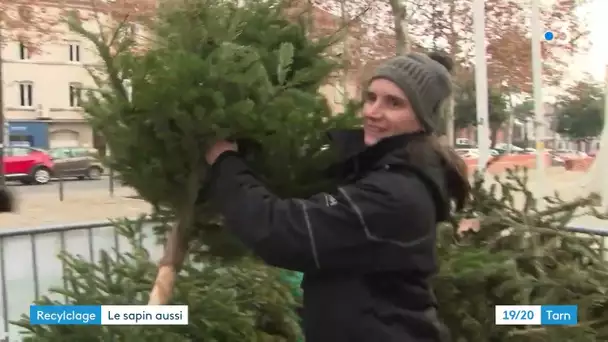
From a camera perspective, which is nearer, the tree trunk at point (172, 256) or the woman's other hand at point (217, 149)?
the woman's other hand at point (217, 149)

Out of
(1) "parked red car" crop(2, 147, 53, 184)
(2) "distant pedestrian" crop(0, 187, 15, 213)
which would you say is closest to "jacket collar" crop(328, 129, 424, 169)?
(2) "distant pedestrian" crop(0, 187, 15, 213)

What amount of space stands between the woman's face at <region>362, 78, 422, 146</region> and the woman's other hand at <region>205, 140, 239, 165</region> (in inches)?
12.9

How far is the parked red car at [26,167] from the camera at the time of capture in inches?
237

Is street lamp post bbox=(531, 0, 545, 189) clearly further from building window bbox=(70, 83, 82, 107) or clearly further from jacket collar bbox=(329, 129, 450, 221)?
building window bbox=(70, 83, 82, 107)

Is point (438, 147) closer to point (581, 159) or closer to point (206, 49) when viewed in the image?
point (206, 49)

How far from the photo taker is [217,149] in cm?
155

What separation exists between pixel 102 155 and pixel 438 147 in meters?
0.83

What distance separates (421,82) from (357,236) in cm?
41

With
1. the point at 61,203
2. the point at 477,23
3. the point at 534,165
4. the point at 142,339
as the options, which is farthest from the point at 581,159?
the point at 142,339

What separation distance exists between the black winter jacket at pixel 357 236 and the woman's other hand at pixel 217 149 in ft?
0.08

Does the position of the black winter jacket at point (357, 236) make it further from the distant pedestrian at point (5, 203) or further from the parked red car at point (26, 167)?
the parked red car at point (26, 167)

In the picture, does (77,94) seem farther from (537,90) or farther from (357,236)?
(537,90)

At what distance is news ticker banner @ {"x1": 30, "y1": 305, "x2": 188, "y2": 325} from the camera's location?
1.88 meters

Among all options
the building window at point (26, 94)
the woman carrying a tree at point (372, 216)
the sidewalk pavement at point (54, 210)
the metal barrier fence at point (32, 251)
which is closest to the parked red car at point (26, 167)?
the sidewalk pavement at point (54, 210)
